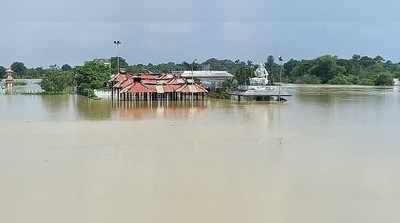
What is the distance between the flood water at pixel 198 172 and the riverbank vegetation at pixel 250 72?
22438 mm

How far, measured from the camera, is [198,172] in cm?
1220

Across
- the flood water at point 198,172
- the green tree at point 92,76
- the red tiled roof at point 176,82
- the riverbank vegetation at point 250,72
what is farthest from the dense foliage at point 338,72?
the flood water at point 198,172

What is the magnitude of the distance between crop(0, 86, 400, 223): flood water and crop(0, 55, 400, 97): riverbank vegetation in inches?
883

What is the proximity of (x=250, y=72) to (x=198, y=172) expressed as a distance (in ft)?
134

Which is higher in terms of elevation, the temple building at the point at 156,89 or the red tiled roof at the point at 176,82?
the red tiled roof at the point at 176,82

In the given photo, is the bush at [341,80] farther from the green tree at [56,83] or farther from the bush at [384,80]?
the green tree at [56,83]

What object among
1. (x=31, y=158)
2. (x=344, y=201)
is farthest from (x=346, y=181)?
(x=31, y=158)

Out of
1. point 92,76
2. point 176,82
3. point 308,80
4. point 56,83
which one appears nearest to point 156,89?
point 176,82

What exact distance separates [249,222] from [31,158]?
7347mm

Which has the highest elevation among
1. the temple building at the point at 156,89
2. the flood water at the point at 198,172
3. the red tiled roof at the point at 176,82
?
→ the red tiled roof at the point at 176,82

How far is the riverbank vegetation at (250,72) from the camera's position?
45062mm

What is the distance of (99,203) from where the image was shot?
9523mm

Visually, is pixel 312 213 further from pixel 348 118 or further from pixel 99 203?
pixel 348 118

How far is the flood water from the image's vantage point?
9102 mm
